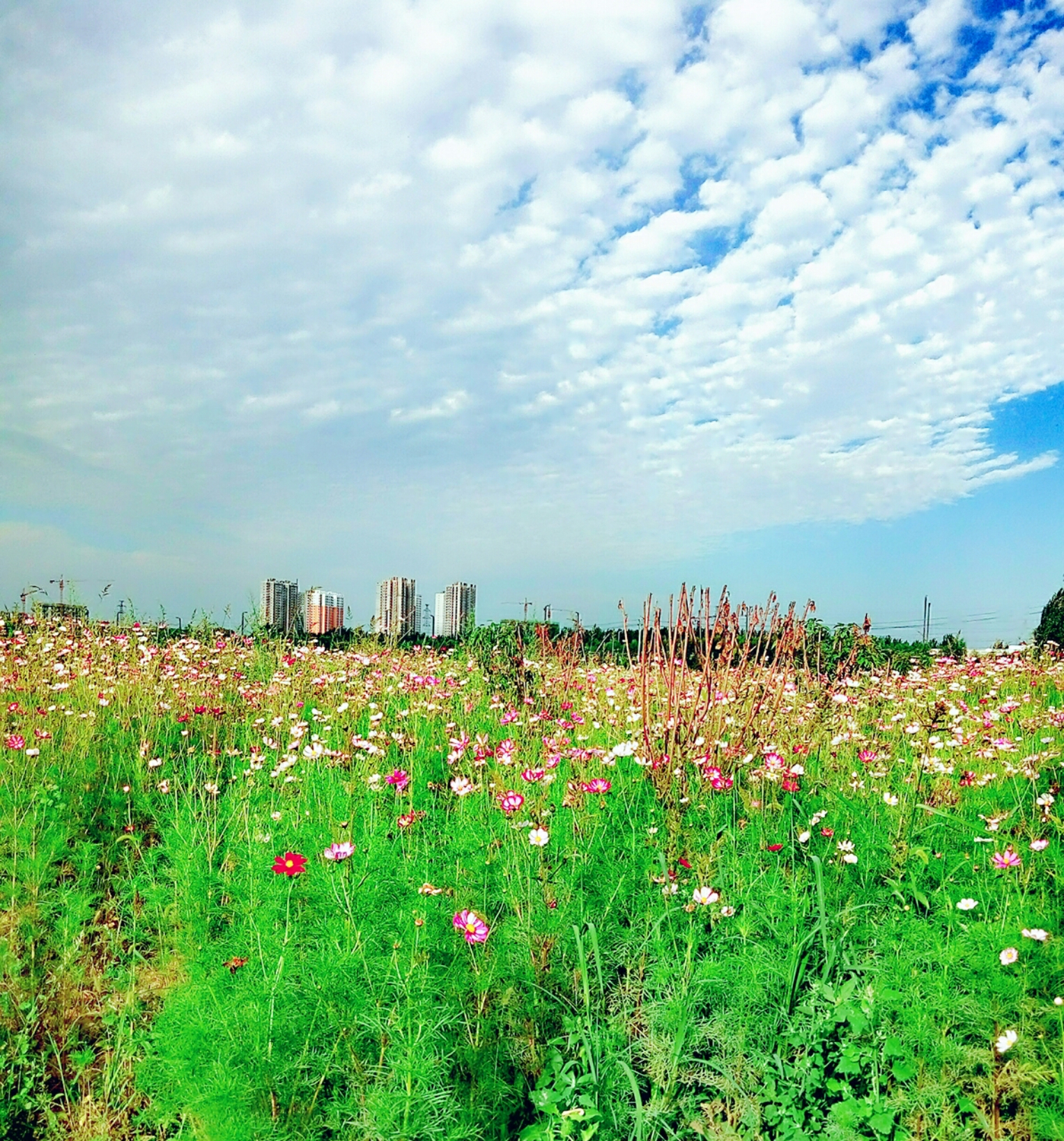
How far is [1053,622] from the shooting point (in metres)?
13.1

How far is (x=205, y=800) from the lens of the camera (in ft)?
16.2

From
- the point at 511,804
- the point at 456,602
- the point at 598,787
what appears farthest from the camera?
the point at 456,602


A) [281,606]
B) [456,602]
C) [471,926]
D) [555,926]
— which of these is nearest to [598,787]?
[555,926]

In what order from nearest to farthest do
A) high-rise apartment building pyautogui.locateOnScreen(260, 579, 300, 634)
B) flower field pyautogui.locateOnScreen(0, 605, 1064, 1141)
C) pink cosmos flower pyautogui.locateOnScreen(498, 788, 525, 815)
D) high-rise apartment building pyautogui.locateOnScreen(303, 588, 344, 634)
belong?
flower field pyautogui.locateOnScreen(0, 605, 1064, 1141), pink cosmos flower pyautogui.locateOnScreen(498, 788, 525, 815), high-rise apartment building pyautogui.locateOnScreen(260, 579, 300, 634), high-rise apartment building pyautogui.locateOnScreen(303, 588, 344, 634)

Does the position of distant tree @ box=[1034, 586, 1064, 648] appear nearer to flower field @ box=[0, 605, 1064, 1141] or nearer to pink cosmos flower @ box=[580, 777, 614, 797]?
flower field @ box=[0, 605, 1064, 1141]

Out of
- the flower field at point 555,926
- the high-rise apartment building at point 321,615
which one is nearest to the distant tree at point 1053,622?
the flower field at point 555,926

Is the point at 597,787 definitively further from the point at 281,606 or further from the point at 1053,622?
the point at 1053,622

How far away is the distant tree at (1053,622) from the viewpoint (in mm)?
12859

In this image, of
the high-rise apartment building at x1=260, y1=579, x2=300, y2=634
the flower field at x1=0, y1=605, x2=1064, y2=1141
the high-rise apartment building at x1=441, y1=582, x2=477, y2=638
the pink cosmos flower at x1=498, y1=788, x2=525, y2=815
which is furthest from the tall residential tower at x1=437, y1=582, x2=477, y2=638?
the pink cosmos flower at x1=498, y1=788, x2=525, y2=815

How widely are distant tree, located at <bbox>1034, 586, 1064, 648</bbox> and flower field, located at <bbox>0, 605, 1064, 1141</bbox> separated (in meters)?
8.38

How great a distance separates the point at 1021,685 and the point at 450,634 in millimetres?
8059

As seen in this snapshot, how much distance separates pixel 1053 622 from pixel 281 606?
463 inches

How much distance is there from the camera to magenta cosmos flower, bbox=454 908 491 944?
2680 millimetres

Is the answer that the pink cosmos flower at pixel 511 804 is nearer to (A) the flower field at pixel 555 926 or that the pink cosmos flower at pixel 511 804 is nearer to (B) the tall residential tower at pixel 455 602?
(A) the flower field at pixel 555 926
